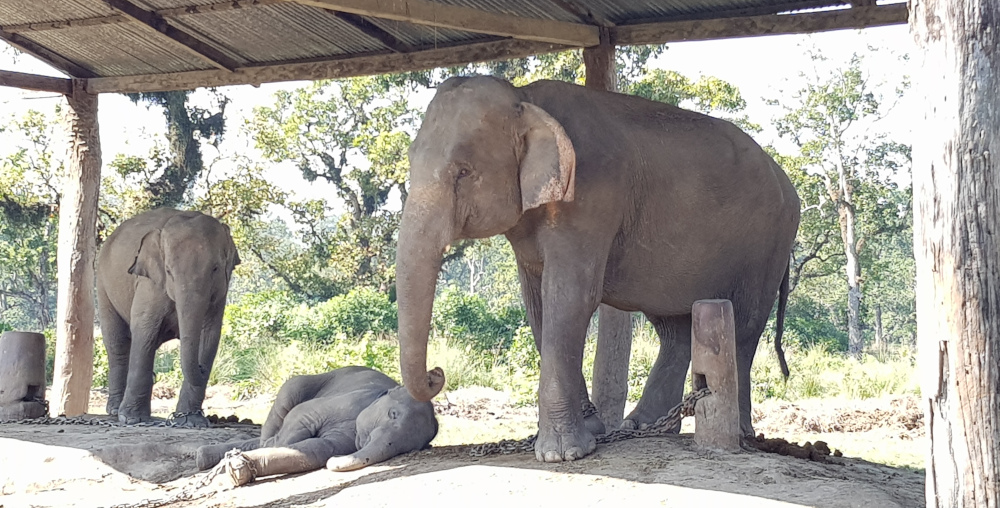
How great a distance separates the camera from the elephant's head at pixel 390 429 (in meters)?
6.70

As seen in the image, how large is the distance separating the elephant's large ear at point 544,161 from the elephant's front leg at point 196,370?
12.7 feet

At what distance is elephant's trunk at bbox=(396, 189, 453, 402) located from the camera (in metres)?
6.15

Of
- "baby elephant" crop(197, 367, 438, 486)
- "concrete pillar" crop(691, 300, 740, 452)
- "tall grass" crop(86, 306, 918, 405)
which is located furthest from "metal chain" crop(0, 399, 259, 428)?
"tall grass" crop(86, 306, 918, 405)

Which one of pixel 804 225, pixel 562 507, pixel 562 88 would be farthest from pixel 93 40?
pixel 804 225

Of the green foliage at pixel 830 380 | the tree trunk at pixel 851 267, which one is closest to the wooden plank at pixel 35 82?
the green foliage at pixel 830 380

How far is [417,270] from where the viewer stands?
6.14 meters

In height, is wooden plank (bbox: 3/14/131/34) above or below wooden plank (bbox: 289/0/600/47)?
above

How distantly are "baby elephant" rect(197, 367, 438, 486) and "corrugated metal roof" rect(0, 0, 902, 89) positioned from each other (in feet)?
9.20

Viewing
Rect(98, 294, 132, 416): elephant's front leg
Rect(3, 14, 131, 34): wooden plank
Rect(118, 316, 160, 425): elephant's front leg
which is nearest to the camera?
Rect(118, 316, 160, 425): elephant's front leg

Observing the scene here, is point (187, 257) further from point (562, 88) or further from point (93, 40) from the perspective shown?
point (562, 88)

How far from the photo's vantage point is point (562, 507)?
17.5 ft

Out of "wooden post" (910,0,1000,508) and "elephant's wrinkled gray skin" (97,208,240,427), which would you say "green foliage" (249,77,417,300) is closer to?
"elephant's wrinkled gray skin" (97,208,240,427)

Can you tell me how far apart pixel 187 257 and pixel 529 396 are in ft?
19.4

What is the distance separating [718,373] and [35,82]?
793 cm
